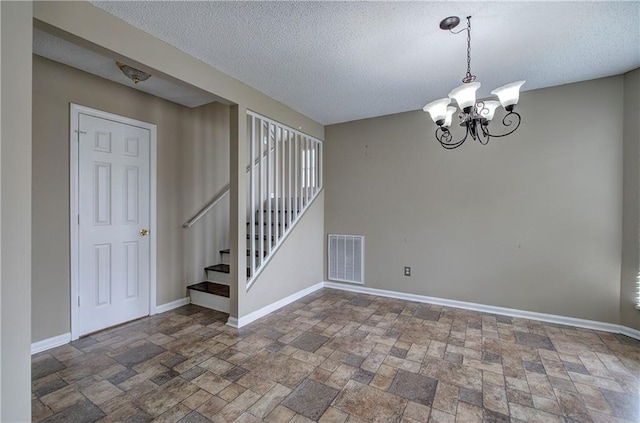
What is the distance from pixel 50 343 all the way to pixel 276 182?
272 cm

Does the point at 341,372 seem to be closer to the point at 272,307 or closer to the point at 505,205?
the point at 272,307

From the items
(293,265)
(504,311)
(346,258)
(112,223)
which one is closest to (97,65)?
(112,223)

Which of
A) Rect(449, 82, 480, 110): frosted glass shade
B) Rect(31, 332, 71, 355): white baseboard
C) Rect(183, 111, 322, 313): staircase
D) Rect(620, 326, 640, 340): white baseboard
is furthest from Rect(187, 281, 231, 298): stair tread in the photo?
Rect(620, 326, 640, 340): white baseboard

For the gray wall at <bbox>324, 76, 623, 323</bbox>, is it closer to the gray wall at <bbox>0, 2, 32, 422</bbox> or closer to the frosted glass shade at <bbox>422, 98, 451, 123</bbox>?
the frosted glass shade at <bbox>422, 98, 451, 123</bbox>

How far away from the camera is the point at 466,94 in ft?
6.21

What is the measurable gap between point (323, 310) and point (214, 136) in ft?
9.24

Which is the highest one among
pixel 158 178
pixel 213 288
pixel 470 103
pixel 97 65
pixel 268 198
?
pixel 97 65

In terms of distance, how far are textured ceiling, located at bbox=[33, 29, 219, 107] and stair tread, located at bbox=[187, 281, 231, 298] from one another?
2244mm

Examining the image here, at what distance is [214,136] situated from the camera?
4070 mm

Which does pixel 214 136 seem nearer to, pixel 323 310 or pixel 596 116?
pixel 323 310

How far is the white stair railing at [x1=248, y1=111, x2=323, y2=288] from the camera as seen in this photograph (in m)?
3.32

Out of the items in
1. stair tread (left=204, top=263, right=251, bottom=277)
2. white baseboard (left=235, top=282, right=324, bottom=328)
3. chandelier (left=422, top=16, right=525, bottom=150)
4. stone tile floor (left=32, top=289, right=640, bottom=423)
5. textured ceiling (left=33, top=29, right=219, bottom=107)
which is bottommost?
stone tile floor (left=32, top=289, right=640, bottom=423)

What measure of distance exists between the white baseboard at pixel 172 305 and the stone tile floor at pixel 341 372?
0.20 metres

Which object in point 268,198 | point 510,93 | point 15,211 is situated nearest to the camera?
point 15,211
